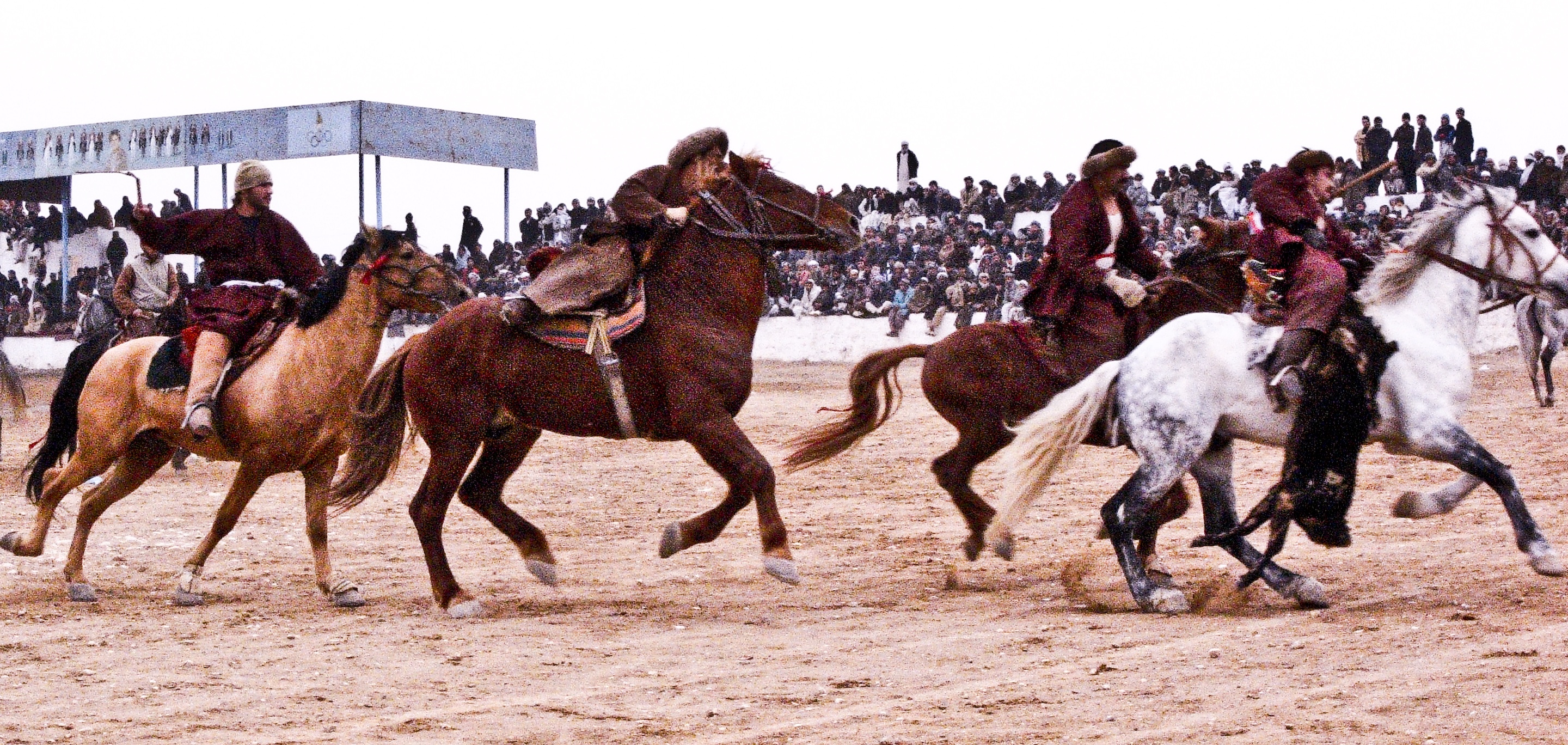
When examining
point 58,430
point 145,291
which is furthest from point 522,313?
point 145,291

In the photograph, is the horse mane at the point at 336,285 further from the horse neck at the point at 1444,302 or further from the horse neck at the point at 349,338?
the horse neck at the point at 1444,302

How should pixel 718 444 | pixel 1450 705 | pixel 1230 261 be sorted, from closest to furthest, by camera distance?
pixel 1450 705, pixel 718 444, pixel 1230 261

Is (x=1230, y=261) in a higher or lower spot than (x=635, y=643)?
higher

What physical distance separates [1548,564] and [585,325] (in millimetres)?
4292

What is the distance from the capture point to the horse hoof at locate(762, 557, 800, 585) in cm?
762

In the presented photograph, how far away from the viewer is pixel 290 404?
8.62m

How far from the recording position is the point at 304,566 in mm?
10094

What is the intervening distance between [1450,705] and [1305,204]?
2.99 metres

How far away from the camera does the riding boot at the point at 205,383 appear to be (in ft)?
28.0

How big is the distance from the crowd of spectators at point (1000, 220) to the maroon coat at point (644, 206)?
477 inches

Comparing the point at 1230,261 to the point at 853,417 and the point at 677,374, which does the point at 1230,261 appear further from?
the point at 677,374

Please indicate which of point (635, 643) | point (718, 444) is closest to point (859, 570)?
point (718, 444)

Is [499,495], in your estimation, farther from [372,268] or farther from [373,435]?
[372,268]

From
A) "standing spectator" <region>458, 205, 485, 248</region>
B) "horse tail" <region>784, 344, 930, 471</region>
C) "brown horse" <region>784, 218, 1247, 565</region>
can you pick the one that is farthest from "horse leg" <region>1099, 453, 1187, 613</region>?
"standing spectator" <region>458, 205, 485, 248</region>
